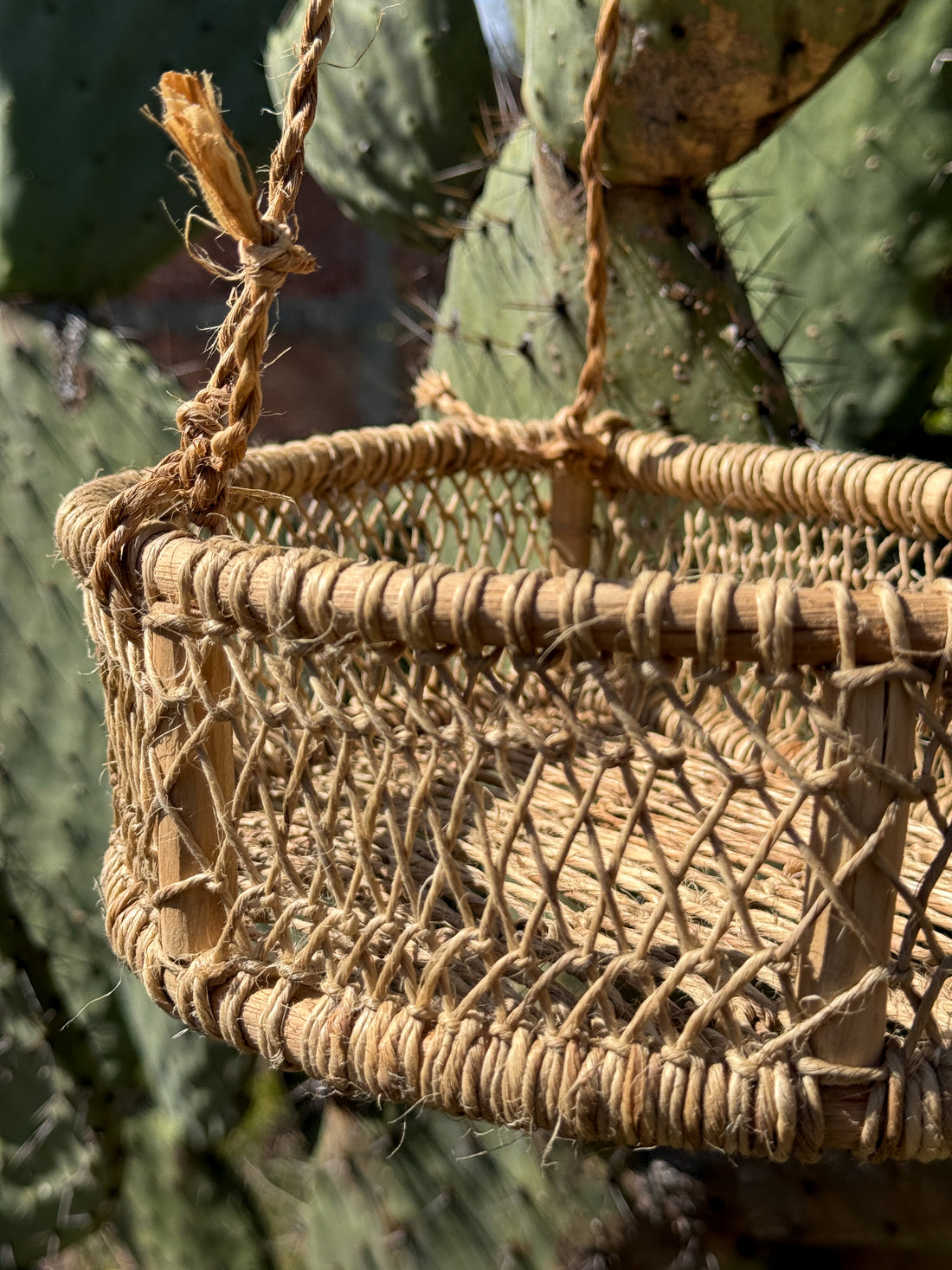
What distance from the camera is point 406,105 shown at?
1.13 meters

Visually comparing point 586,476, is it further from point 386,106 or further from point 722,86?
point 386,106

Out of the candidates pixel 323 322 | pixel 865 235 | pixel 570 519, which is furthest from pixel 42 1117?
pixel 323 322

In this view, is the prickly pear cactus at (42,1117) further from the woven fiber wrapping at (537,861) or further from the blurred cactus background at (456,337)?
the woven fiber wrapping at (537,861)

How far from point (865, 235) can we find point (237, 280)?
0.76 meters

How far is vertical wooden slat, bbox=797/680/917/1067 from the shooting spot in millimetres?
361

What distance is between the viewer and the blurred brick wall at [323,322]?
8.04 ft

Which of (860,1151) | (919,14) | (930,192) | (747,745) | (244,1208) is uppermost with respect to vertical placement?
(919,14)

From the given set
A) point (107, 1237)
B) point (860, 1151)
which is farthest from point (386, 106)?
point (107, 1237)

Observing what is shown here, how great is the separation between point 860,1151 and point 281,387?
239 centimetres

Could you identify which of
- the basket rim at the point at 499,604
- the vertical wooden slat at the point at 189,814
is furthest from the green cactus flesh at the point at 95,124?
the vertical wooden slat at the point at 189,814

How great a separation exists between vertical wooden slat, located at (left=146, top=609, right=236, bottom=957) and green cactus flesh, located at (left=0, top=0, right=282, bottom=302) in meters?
0.68

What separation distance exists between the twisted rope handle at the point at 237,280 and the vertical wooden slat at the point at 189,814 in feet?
0.12

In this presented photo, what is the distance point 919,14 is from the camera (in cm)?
95

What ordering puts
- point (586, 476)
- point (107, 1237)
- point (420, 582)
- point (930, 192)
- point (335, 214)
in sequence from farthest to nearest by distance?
1. point (335, 214)
2. point (107, 1237)
3. point (930, 192)
4. point (586, 476)
5. point (420, 582)
